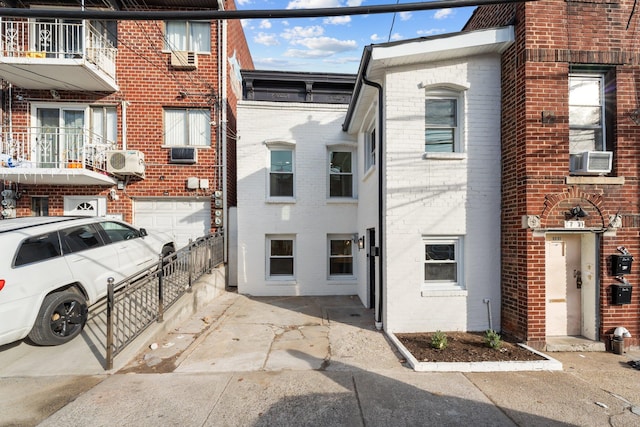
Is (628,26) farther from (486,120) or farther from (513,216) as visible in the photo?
(513,216)

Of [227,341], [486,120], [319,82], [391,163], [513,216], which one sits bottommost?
[227,341]

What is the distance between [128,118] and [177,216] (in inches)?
132

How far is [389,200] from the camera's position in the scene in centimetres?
559

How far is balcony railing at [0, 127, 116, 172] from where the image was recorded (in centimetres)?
843

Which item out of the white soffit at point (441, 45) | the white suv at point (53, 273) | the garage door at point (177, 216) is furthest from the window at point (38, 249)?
the white soffit at point (441, 45)

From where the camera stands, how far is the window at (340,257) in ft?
30.2

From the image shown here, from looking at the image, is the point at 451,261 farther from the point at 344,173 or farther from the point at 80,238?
the point at 80,238

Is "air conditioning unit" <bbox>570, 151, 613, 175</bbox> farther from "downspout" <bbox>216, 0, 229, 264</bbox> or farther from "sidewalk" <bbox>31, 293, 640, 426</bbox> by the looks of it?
"downspout" <bbox>216, 0, 229, 264</bbox>

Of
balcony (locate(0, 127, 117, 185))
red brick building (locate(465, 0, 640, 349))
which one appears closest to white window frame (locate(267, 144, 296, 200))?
balcony (locate(0, 127, 117, 185))

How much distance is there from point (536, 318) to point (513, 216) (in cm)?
177

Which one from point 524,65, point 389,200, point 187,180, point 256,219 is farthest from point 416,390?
point 187,180

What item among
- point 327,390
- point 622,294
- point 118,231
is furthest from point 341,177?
point 622,294

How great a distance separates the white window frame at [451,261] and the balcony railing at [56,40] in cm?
1001

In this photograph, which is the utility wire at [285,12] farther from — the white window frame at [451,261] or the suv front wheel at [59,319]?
the suv front wheel at [59,319]
